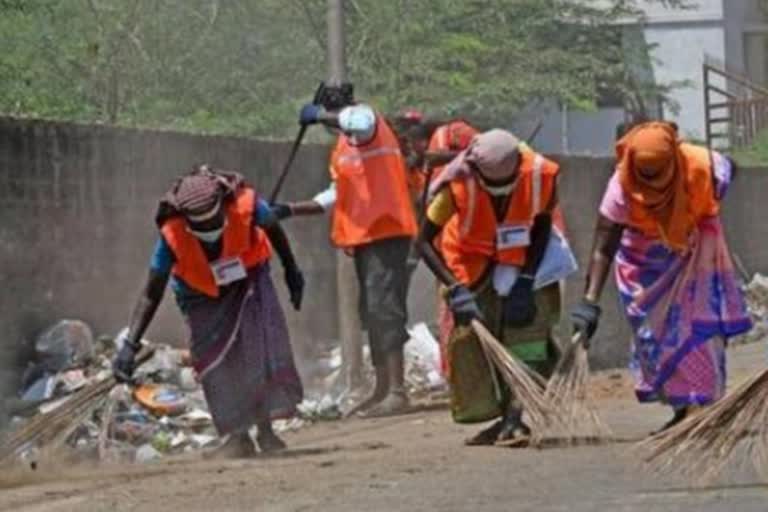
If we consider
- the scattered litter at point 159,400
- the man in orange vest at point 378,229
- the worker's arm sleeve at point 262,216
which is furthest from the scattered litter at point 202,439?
the worker's arm sleeve at point 262,216

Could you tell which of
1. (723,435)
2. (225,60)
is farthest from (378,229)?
(225,60)

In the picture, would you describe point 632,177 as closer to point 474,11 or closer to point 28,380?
point 28,380

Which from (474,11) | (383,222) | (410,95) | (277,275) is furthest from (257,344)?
(474,11)

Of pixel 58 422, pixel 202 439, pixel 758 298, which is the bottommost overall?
pixel 758 298

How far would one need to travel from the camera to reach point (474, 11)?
23.8 metres

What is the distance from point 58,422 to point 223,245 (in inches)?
43.6

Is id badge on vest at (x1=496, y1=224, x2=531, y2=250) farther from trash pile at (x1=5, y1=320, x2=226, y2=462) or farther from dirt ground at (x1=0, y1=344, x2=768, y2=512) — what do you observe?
trash pile at (x1=5, y1=320, x2=226, y2=462)

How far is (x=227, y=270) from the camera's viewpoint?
33.3 feet

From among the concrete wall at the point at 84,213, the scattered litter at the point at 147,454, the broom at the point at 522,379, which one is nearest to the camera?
the broom at the point at 522,379

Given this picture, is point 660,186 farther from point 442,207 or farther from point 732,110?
point 732,110

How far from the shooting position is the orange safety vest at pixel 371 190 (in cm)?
1242

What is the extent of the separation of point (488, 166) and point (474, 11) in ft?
46.2

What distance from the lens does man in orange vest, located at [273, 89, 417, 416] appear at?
12414mm

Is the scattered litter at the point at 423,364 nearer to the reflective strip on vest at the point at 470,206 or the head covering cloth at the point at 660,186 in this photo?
the reflective strip on vest at the point at 470,206
